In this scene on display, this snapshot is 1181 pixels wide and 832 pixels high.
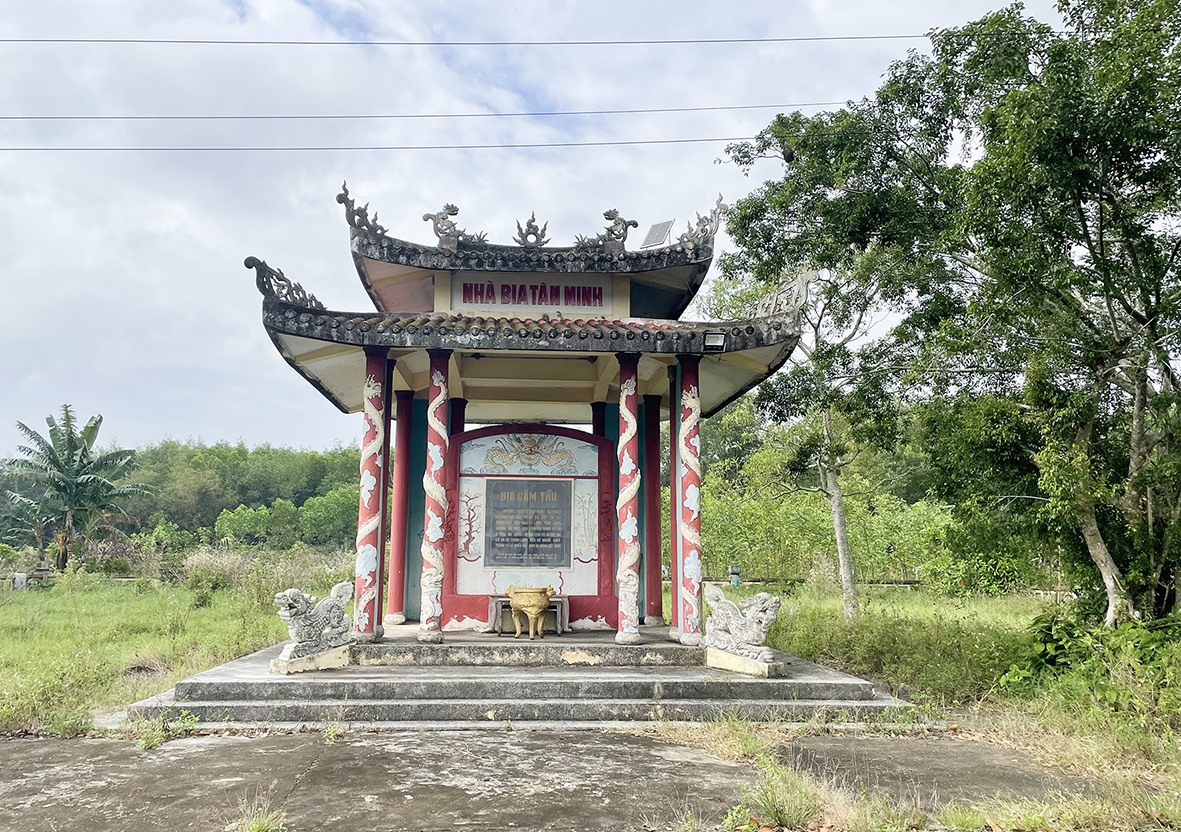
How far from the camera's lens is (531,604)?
30.2 ft

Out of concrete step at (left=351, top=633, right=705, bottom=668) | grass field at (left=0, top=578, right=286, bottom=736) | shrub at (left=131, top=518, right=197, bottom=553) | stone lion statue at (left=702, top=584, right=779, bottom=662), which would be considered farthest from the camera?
shrub at (left=131, top=518, right=197, bottom=553)

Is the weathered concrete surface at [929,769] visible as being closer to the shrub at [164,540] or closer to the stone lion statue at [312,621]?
the stone lion statue at [312,621]

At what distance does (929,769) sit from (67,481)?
2789cm

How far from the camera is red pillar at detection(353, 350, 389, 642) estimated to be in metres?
8.71

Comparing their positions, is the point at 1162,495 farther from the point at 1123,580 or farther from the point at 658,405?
the point at 658,405

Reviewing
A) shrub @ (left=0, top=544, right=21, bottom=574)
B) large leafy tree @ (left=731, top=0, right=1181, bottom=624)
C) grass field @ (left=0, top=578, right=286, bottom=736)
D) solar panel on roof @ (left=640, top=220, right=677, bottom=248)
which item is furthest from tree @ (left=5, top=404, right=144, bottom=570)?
large leafy tree @ (left=731, top=0, right=1181, bottom=624)

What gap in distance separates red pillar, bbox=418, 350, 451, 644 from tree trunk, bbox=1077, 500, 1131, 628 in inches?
248

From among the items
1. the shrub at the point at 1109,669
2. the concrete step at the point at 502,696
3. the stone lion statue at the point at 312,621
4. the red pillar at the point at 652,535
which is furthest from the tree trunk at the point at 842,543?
the stone lion statue at the point at 312,621

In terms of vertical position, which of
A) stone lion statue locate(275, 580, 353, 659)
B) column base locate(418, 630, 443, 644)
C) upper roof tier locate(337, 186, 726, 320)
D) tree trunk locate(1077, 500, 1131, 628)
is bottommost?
column base locate(418, 630, 443, 644)

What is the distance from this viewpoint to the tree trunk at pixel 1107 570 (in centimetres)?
738

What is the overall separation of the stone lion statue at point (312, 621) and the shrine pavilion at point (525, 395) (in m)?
0.40

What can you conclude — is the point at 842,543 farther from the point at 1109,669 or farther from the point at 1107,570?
the point at 1109,669

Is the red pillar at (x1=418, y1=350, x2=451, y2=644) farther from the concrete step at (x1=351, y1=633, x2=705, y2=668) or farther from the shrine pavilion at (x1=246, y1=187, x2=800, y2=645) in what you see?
the concrete step at (x1=351, y1=633, x2=705, y2=668)

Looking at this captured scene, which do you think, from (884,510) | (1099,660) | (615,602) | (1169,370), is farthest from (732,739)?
(884,510)
